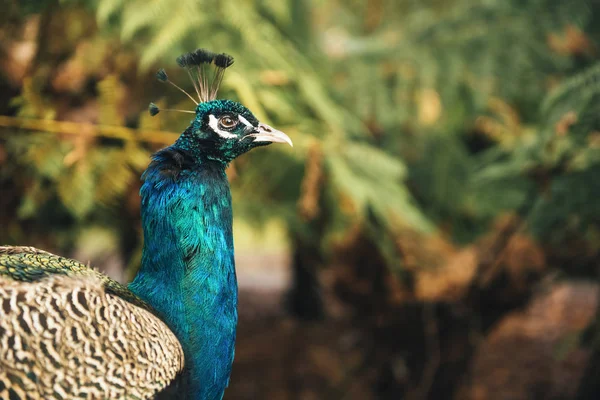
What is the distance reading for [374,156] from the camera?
134 inches

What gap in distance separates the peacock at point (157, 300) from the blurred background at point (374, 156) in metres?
0.80

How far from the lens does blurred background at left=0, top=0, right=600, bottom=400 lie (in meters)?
3.31

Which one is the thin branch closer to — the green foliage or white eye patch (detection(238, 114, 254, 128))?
the green foliage

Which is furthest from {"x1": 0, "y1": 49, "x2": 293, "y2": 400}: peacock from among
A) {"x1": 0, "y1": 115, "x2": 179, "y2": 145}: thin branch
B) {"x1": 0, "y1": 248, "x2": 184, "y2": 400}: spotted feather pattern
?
{"x1": 0, "y1": 115, "x2": 179, "y2": 145}: thin branch

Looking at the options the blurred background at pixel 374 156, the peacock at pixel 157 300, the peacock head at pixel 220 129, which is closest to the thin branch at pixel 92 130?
the blurred background at pixel 374 156

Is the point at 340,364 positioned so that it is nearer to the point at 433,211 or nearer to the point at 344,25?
the point at 433,211

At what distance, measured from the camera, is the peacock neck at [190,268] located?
225 cm

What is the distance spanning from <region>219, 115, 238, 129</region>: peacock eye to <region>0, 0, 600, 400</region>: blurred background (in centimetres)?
77

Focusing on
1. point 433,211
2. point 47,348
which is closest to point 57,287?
A: point 47,348

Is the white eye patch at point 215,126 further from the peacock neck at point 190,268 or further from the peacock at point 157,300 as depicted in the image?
the peacock neck at point 190,268

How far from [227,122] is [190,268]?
0.48m

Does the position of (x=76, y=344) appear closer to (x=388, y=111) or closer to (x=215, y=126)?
(x=215, y=126)

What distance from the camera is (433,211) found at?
495cm

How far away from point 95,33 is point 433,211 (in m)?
2.46
